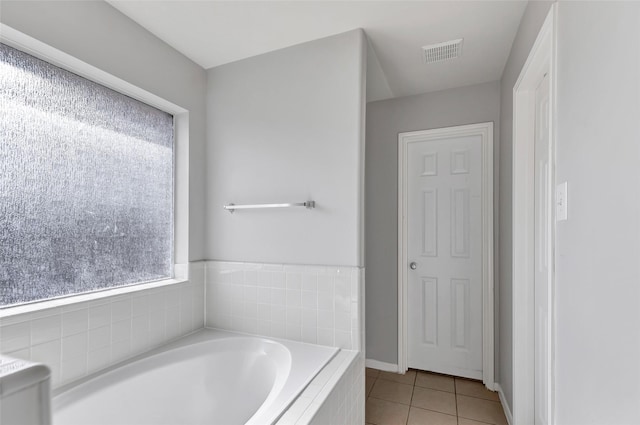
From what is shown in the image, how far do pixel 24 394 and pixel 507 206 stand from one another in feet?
7.76

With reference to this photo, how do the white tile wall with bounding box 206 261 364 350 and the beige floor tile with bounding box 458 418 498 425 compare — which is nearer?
the white tile wall with bounding box 206 261 364 350

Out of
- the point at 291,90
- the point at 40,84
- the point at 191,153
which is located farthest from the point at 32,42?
the point at 291,90

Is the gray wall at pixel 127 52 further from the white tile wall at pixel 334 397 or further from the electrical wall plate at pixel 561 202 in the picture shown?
the electrical wall plate at pixel 561 202

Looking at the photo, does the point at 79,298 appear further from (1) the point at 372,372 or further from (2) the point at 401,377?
(2) the point at 401,377

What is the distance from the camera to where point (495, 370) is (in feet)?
7.80

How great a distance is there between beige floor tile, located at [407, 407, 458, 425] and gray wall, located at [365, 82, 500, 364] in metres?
0.61

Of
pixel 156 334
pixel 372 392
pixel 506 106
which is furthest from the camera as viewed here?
pixel 372 392

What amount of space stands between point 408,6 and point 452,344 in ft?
8.12

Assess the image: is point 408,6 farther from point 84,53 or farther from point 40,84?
point 40,84

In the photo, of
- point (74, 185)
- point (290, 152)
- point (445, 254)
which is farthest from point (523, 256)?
point (74, 185)

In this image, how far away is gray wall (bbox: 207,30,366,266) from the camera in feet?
6.03

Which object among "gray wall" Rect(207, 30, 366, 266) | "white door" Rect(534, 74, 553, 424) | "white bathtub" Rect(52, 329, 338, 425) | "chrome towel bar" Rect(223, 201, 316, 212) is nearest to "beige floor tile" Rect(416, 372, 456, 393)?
"white door" Rect(534, 74, 553, 424)

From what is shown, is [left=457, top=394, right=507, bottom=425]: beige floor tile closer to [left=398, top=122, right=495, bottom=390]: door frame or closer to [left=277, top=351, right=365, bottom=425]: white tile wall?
[left=398, top=122, right=495, bottom=390]: door frame

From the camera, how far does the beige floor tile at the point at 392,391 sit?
89.0 inches
